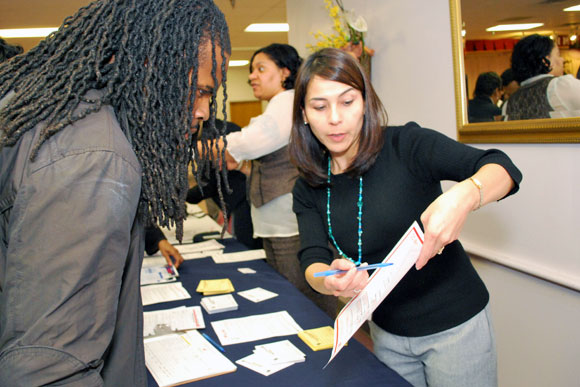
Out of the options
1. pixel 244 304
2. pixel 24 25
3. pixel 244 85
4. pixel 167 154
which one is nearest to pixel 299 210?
pixel 244 304

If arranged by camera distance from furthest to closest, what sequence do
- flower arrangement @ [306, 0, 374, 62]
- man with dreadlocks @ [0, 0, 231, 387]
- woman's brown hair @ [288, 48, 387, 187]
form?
flower arrangement @ [306, 0, 374, 62]
woman's brown hair @ [288, 48, 387, 187]
man with dreadlocks @ [0, 0, 231, 387]

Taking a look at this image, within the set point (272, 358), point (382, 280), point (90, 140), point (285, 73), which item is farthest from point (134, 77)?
point (285, 73)

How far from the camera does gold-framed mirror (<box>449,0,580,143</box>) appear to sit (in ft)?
5.78

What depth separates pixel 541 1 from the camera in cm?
185

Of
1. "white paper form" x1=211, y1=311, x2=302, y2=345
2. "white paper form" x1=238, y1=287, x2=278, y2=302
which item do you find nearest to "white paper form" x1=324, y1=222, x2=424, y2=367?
"white paper form" x1=211, y1=311, x2=302, y2=345

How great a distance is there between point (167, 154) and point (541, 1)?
1751 millimetres

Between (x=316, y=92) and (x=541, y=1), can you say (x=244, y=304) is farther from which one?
(x=541, y=1)

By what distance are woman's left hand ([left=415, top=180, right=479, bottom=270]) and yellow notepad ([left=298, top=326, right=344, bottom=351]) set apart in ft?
1.73

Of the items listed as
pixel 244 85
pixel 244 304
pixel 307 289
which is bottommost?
pixel 307 289

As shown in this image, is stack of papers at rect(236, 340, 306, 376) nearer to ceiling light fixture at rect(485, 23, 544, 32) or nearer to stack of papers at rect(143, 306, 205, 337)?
stack of papers at rect(143, 306, 205, 337)

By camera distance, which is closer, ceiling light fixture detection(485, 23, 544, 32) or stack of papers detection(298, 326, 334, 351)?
stack of papers detection(298, 326, 334, 351)

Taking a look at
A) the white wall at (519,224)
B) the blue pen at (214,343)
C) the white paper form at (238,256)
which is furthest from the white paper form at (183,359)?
the white wall at (519,224)

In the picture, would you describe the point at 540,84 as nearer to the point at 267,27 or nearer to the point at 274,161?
the point at 274,161

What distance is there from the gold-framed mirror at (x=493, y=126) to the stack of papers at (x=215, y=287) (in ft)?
4.53
